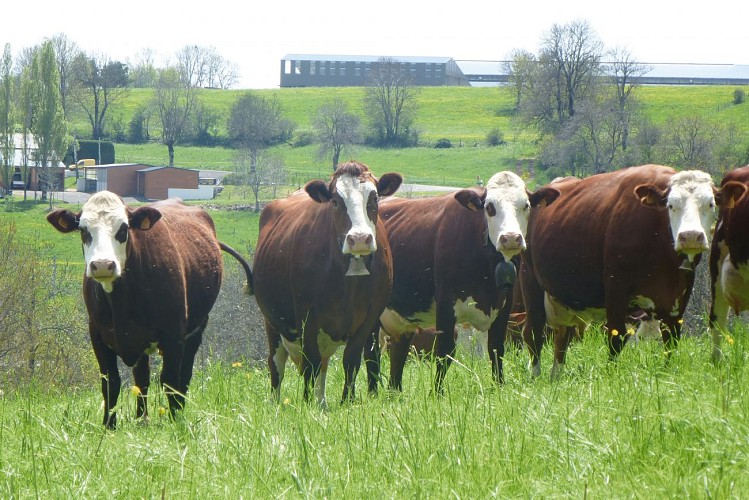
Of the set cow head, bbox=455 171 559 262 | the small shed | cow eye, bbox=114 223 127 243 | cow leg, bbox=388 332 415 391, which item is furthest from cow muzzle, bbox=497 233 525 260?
the small shed

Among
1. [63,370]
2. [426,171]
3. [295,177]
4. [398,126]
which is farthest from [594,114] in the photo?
[398,126]

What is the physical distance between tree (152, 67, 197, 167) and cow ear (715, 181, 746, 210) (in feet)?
321

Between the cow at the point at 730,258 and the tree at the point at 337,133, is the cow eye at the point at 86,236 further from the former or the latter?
the tree at the point at 337,133

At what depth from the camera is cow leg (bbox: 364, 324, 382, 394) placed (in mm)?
9545

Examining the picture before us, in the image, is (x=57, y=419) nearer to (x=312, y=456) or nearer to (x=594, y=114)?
(x=312, y=456)

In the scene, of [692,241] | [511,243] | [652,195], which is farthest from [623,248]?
[511,243]

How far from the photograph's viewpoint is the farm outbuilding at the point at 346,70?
15362 cm

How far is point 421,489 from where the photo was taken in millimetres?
4531

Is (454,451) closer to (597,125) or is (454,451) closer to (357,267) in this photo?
(357,267)

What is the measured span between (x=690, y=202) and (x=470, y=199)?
203 centimetres

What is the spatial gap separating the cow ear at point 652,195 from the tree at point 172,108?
97568mm

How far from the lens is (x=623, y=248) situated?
28.0 ft

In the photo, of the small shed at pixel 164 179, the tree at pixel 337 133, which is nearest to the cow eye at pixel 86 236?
the tree at pixel 337 133

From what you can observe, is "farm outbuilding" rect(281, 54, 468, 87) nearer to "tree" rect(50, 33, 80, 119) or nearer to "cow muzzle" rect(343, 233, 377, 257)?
"tree" rect(50, 33, 80, 119)
